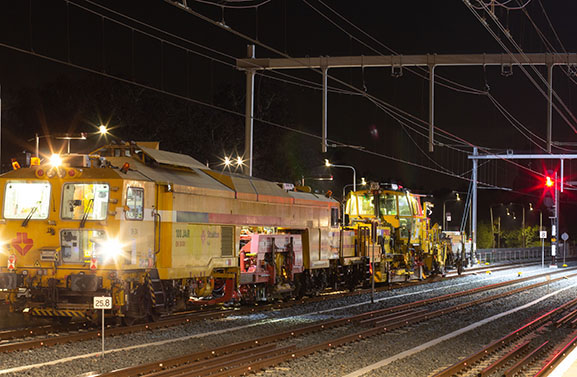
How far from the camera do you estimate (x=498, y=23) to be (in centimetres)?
1908

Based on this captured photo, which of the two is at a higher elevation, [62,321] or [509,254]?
[509,254]

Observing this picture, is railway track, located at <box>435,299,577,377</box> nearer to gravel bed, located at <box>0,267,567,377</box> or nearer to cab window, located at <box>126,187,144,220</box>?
gravel bed, located at <box>0,267,567,377</box>

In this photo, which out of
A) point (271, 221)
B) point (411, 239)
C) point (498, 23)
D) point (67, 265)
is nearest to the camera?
point (67, 265)

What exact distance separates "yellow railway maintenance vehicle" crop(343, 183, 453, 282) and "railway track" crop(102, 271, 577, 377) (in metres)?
9.00

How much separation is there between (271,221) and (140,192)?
6.07 metres

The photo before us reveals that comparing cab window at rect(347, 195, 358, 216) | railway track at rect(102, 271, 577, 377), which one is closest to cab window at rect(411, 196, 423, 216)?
cab window at rect(347, 195, 358, 216)

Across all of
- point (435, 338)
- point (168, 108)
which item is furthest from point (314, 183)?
point (435, 338)

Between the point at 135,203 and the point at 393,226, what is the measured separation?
1805 cm

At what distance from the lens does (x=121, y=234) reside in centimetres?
1541

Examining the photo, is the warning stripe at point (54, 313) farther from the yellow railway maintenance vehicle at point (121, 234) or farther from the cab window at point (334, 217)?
the cab window at point (334, 217)

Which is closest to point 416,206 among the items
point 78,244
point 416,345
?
point 416,345

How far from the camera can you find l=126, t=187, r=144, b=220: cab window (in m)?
15.7

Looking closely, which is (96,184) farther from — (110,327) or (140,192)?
(110,327)

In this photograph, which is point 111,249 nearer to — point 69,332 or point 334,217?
point 69,332
